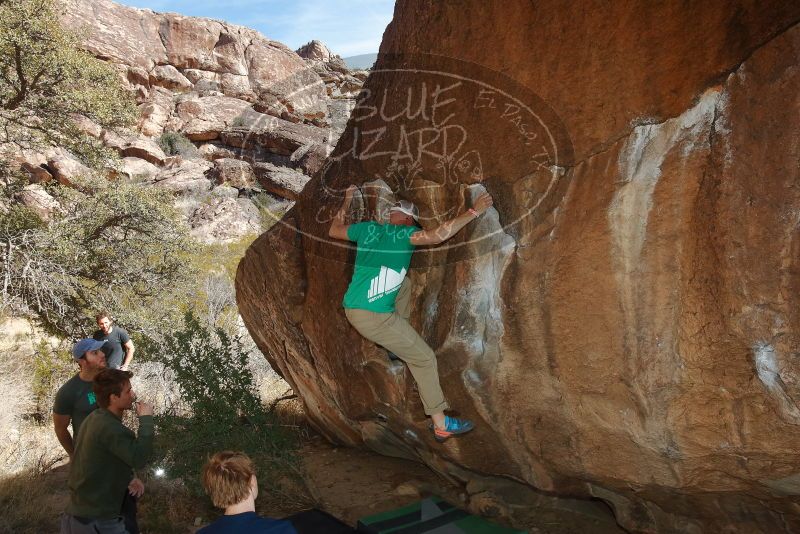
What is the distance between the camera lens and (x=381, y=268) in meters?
3.36

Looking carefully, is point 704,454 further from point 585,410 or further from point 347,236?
point 347,236

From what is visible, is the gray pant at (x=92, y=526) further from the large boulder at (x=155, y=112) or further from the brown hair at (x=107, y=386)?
the large boulder at (x=155, y=112)

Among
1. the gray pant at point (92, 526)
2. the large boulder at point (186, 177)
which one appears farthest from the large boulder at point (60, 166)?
the gray pant at point (92, 526)

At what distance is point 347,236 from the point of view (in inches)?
144

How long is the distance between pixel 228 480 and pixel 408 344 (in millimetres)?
1413

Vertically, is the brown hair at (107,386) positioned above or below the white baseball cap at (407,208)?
below

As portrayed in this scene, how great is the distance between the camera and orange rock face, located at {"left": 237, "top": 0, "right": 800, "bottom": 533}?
7.91 ft

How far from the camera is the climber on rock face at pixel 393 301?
11.0 feet

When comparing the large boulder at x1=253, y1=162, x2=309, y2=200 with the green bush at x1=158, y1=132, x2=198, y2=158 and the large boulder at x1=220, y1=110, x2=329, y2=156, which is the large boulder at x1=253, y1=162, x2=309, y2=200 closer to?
the large boulder at x1=220, y1=110, x2=329, y2=156

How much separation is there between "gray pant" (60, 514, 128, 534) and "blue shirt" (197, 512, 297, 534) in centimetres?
114

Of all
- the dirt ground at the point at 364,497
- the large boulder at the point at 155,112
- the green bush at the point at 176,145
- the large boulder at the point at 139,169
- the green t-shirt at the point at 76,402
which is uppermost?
the large boulder at the point at 155,112

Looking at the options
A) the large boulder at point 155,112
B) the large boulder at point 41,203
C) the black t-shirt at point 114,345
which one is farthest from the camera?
the large boulder at point 155,112

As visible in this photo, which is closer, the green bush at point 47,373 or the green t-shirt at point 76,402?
the green t-shirt at point 76,402

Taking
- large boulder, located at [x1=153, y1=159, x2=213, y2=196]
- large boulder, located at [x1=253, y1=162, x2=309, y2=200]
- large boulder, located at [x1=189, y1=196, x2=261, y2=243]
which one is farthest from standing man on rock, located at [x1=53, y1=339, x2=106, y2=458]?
large boulder, located at [x1=153, y1=159, x2=213, y2=196]
